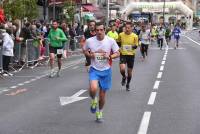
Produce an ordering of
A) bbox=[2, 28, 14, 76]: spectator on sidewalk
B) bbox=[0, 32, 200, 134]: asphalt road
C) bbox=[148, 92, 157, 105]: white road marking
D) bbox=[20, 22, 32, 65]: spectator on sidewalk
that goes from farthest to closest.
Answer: bbox=[20, 22, 32, 65]: spectator on sidewalk → bbox=[2, 28, 14, 76]: spectator on sidewalk → bbox=[148, 92, 157, 105]: white road marking → bbox=[0, 32, 200, 134]: asphalt road

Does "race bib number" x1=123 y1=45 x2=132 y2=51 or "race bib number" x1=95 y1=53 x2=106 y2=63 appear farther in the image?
"race bib number" x1=123 y1=45 x2=132 y2=51

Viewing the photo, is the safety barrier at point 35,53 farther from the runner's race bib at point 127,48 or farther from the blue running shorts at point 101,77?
the blue running shorts at point 101,77

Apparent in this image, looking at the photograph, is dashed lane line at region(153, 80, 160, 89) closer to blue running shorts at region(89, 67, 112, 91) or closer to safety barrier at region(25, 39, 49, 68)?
blue running shorts at region(89, 67, 112, 91)

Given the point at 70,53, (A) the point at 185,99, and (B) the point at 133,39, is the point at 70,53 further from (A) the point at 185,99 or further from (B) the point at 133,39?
(A) the point at 185,99

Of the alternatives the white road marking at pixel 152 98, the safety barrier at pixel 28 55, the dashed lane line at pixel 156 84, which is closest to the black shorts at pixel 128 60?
the dashed lane line at pixel 156 84

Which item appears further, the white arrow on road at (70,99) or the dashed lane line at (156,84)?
the dashed lane line at (156,84)

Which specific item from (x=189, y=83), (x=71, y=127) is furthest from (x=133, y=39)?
(x=71, y=127)

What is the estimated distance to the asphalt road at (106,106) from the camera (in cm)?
935

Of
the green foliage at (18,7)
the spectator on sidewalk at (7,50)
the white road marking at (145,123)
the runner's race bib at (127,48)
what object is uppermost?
the green foliage at (18,7)

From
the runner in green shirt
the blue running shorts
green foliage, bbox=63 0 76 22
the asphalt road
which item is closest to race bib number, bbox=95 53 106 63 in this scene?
the blue running shorts

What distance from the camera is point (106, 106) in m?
11.8

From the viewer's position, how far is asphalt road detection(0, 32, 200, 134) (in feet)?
30.7

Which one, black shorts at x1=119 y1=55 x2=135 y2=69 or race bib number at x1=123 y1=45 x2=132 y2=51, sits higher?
race bib number at x1=123 y1=45 x2=132 y2=51

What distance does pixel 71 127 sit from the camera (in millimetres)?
9367
